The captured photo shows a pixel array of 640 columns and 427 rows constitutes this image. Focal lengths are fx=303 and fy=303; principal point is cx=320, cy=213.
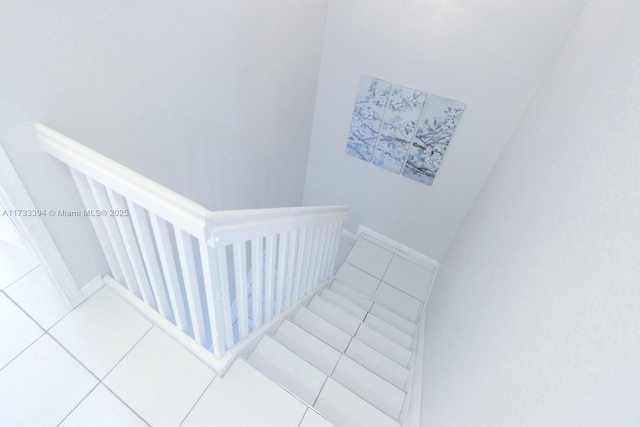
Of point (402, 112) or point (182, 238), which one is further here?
point (402, 112)

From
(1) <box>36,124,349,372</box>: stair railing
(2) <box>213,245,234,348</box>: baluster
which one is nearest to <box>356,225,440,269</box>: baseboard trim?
(1) <box>36,124,349,372</box>: stair railing

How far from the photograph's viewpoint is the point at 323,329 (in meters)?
2.09

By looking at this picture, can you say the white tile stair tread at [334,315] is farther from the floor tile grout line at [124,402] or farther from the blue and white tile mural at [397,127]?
the blue and white tile mural at [397,127]

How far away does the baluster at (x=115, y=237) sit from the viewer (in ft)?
3.67

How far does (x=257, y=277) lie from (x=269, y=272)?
0.11 metres

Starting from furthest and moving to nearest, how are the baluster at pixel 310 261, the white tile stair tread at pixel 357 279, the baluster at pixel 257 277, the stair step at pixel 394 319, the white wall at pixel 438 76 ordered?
the white tile stair tread at pixel 357 279
the stair step at pixel 394 319
the white wall at pixel 438 76
the baluster at pixel 310 261
the baluster at pixel 257 277

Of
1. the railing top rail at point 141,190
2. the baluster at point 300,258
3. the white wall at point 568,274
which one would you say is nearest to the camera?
the white wall at point 568,274

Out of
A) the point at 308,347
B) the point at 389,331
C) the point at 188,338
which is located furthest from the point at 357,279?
the point at 188,338

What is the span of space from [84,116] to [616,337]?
1577mm

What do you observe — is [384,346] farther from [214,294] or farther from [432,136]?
[432,136]

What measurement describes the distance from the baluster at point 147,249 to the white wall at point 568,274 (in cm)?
126

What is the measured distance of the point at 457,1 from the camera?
211 cm

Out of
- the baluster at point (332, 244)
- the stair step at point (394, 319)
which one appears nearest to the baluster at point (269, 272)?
the baluster at point (332, 244)

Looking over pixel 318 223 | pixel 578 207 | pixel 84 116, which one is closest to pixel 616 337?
pixel 578 207
